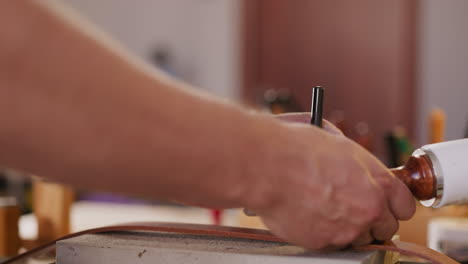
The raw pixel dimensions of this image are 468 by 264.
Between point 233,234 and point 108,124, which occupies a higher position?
point 108,124

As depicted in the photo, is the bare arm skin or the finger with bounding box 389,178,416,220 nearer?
the bare arm skin

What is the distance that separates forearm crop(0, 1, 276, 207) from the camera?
39 cm

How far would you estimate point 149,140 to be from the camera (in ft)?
1.39

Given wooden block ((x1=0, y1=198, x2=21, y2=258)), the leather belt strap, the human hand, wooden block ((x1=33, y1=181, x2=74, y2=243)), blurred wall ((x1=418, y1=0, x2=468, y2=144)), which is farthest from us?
blurred wall ((x1=418, y1=0, x2=468, y2=144))

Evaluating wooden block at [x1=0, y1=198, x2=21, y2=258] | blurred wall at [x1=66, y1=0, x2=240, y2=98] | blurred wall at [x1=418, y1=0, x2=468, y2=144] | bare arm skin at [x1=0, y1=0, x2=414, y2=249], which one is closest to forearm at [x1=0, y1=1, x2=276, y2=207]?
bare arm skin at [x1=0, y1=0, x2=414, y2=249]

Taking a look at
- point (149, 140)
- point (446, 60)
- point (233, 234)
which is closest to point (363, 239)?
point (233, 234)

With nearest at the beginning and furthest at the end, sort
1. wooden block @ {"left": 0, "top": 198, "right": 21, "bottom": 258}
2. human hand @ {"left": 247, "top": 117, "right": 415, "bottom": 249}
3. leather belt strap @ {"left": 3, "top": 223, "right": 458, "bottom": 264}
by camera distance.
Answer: human hand @ {"left": 247, "top": 117, "right": 415, "bottom": 249} < leather belt strap @ {"left": 3, "top": 223, "right": 458, "bottom": 264} < wooden block @ {"left": 0, "top": 198, "right": 21, "bottom": 258}

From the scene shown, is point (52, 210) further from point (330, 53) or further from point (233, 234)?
point (330, 53)

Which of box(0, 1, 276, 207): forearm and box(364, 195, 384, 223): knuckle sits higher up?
box(0, 1, 276, 207): forearm

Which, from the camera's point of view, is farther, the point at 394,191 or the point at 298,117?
the point at 298,117

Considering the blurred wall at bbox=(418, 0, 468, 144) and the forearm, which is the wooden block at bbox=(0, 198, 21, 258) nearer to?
the forearm

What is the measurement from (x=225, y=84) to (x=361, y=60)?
0.81 metres

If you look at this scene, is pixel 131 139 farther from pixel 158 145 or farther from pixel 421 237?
pixel 421 237

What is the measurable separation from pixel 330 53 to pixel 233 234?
3.17m
